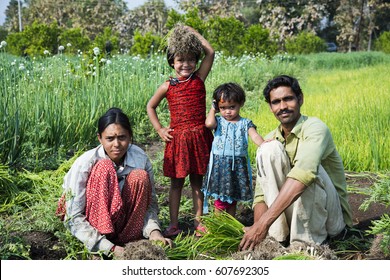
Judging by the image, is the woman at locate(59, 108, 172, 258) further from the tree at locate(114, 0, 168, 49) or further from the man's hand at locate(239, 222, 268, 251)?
the tree at locate(114, 0, 168, 49)

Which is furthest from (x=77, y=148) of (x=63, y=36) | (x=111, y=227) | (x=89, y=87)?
(x=63, y=36)

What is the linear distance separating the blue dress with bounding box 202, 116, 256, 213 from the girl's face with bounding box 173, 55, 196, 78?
328mm

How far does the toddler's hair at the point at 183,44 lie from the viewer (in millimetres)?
2959

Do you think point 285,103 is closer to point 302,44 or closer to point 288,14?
point 302,44

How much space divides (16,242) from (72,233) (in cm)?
28

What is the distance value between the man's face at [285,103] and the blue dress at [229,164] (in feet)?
1.40

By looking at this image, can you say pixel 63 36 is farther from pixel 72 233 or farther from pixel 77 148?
pixel 72 233

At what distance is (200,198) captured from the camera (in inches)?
124

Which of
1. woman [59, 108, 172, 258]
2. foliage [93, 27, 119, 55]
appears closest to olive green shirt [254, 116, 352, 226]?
woman [59, 108, 172, 258]

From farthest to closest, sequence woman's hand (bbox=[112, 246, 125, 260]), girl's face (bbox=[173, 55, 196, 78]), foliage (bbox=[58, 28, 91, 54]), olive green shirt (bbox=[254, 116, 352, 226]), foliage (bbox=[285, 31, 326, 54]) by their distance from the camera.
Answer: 1. foliage (bbox=[285, 31, 326, 54])
2. foliage (bbox=[58, 28, 91, 54])
3. girl's face (bbox=[173, 55, 196, 78])
4. woman's hand (bbox=[112, 246, 125, 260])
5. olive green shirt (bbox=[254, 116, 352, 226])

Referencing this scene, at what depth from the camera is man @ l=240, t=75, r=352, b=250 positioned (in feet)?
7.75

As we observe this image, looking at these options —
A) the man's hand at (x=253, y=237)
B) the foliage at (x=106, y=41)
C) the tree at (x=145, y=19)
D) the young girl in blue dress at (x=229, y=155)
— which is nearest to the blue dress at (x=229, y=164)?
the young girl in blue dress at (x=229, y=155)

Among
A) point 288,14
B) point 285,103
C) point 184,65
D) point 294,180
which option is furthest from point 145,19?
point 294,180

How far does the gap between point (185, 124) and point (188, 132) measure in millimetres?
53
